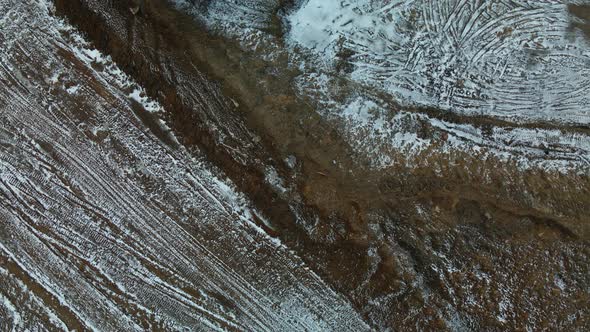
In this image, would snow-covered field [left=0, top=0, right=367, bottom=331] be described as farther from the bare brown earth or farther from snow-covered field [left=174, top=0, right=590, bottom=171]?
snow-covered field [left=174, top=0, right=590, bottom=171]

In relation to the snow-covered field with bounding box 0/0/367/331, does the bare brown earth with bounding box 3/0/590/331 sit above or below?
above

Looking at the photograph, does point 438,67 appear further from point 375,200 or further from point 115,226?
point 115,226

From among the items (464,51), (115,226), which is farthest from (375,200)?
(115,226)

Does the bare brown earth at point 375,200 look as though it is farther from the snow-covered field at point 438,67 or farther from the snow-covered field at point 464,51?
the snow-covered field at point 464,51

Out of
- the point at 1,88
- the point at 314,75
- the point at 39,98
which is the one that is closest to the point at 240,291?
the point at 314,75

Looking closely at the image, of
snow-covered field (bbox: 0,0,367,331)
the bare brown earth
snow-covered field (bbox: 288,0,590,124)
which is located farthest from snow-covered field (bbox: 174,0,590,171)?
snow-covered field (bbox: 0,0,367,331)

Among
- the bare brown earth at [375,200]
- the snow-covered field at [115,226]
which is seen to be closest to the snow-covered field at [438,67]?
the bare brown earth at [375,200]
